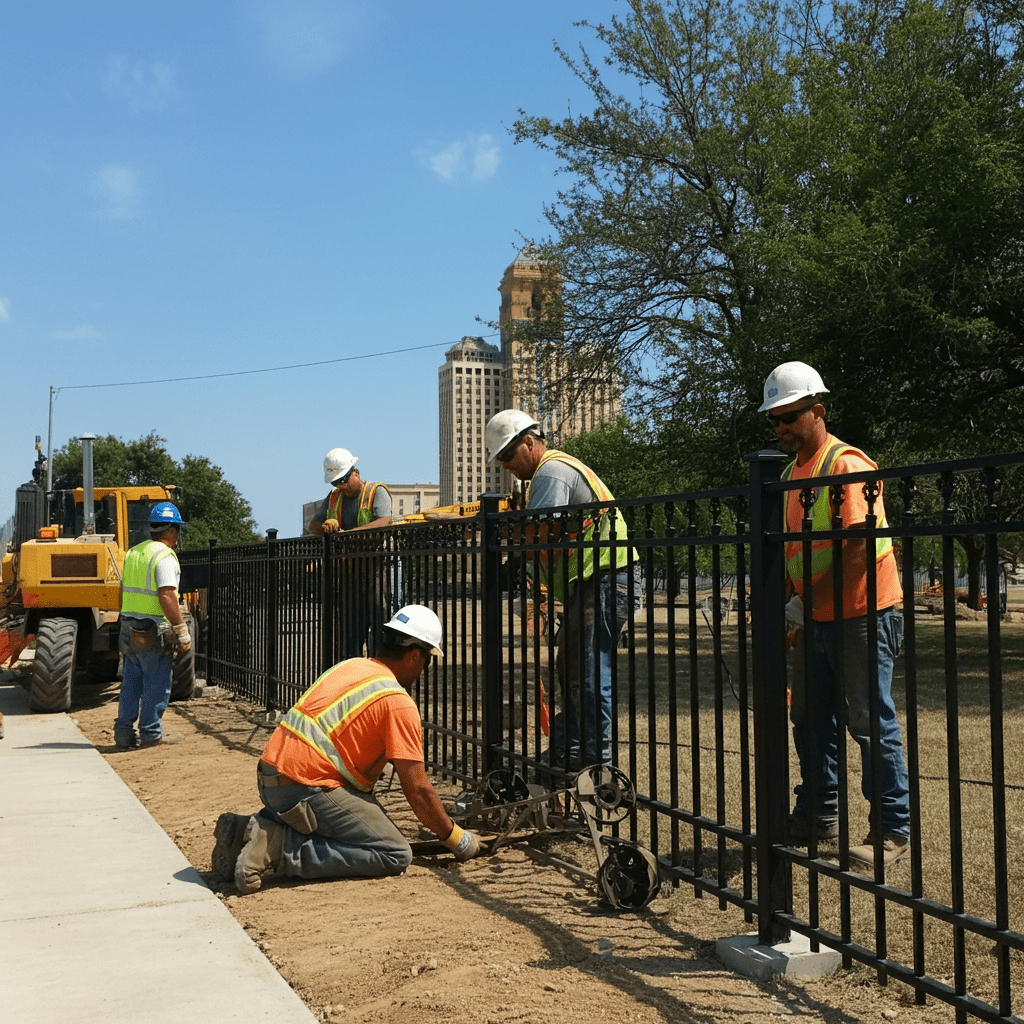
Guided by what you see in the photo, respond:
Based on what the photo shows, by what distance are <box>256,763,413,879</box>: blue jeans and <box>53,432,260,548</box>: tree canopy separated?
60.5m

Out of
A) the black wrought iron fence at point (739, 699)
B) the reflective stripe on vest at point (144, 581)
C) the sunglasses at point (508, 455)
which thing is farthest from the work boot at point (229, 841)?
the reflective stripe on vest at point (144, 581)

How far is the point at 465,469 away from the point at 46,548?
75.9m

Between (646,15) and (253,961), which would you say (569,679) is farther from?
(646,15)

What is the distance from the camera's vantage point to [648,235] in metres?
21.5

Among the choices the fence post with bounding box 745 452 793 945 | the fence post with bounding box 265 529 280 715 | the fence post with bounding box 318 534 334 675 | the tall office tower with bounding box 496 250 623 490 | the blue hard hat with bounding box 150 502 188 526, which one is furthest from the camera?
the tall office tower with bounding box 496 250 623 490

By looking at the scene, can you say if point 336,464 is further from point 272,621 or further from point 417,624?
point 417,624

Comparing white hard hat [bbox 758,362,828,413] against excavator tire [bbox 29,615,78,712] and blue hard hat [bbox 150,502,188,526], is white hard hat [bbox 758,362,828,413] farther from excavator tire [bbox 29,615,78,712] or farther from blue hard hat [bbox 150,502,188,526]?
excavator tire [bbox 29,615,78,712]

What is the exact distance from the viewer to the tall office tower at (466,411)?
237 ft

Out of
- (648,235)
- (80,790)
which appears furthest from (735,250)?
(80,790)

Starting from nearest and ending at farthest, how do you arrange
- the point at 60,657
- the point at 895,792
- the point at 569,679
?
the point at 895,792
the point at 569,679
the point at 60,657

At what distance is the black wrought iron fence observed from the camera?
3.12m

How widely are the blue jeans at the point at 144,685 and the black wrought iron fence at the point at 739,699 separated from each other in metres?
1.08

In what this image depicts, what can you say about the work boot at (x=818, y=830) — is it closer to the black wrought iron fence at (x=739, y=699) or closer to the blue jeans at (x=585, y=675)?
the black wrought iron fence at (x=739, y=699)

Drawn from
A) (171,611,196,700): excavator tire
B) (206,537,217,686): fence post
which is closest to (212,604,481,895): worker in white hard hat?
(171,611,196,700): excavator tire
